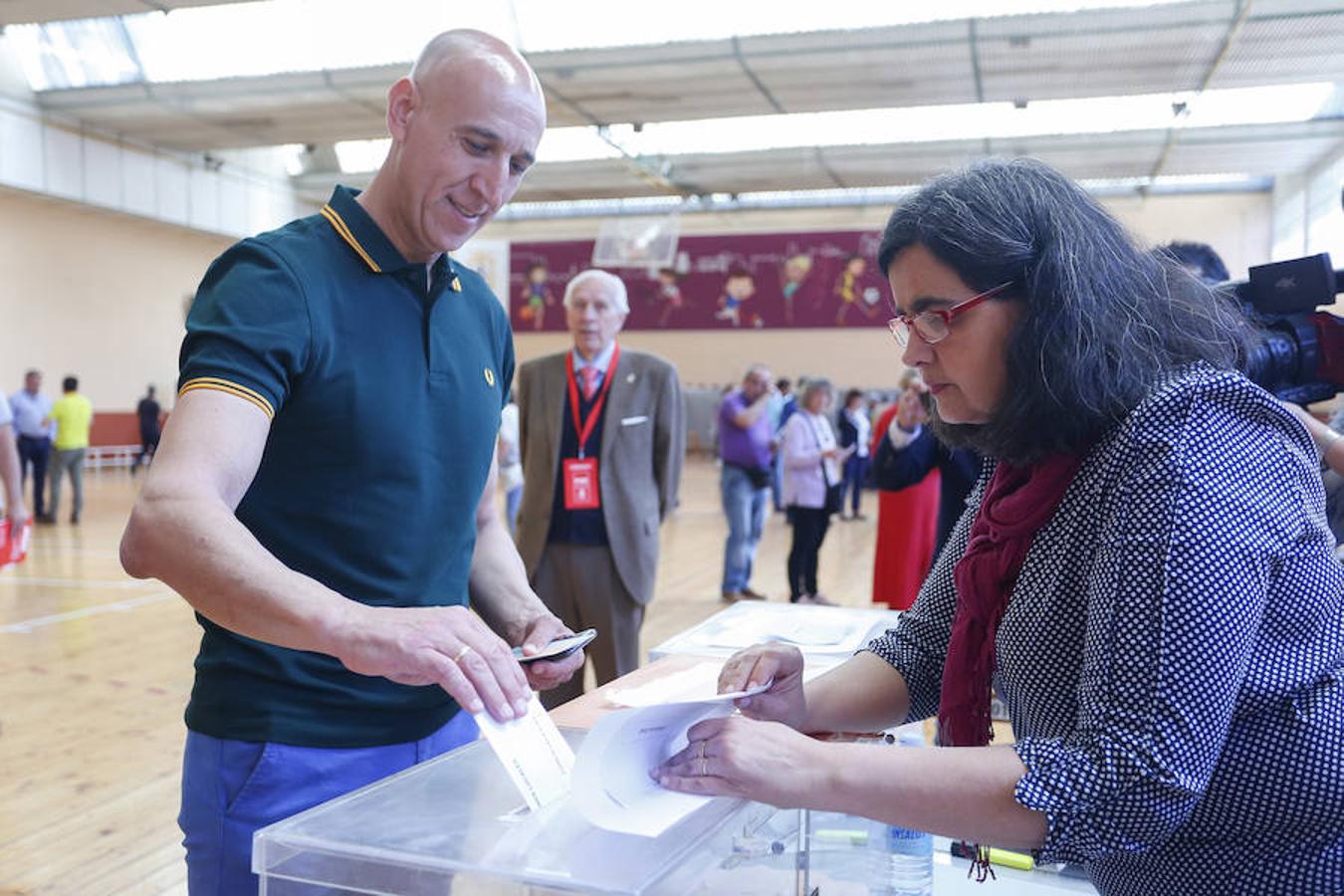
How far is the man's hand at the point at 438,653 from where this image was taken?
1.14 metres

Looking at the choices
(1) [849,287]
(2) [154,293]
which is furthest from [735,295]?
(2) [154,293]

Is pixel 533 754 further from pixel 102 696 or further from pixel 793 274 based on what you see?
pixel 793 274

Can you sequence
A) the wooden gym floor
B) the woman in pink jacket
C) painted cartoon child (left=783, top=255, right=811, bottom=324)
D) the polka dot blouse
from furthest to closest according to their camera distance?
painted cartoon child (left=783, top=255, right=811, bottom=324)
the woman in pink jacket
the wooden gym floor
the polka dot blouse

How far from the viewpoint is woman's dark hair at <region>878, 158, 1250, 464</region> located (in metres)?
1.13

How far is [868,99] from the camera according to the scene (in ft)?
38.0

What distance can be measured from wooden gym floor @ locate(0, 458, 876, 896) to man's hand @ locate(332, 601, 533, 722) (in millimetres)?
2402

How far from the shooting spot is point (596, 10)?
1051cm

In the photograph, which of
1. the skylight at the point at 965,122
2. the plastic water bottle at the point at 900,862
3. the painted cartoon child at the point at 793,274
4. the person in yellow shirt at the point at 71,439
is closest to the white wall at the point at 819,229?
the painted cartoon child at the point at 793,274

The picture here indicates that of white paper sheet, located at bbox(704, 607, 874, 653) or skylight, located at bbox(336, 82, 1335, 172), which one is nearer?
white paper sheet, located at bbox(704, 607, 874, 653)

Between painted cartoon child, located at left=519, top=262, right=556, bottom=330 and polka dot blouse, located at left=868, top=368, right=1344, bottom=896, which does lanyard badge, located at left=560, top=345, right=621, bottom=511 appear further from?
painted cartoon child, located at left=519, top=262, right=556, bottom=330

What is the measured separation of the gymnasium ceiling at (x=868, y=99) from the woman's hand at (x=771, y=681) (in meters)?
7.24

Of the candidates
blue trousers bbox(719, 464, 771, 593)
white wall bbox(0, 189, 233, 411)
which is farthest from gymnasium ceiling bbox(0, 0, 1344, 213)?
blue trousers bbox(719, 464, 771, 593)

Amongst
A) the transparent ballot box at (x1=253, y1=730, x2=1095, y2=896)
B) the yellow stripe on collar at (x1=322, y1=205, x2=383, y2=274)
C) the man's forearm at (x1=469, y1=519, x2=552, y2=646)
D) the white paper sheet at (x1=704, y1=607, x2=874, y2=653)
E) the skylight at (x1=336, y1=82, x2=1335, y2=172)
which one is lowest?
the white paper sheet at (x1=704, y1=607, x2=874, y2=653)

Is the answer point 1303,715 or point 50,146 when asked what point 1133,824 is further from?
point 50,146
